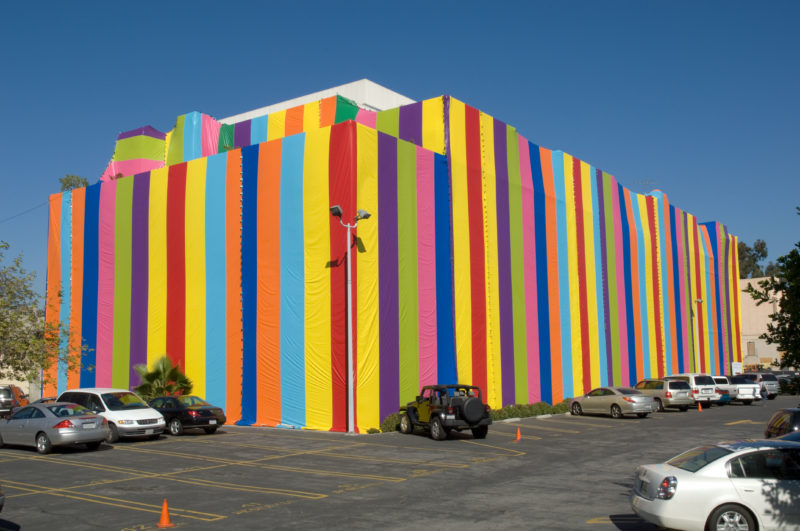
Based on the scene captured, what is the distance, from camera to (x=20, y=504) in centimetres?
1265

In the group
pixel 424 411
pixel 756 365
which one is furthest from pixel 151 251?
pixel 756 365

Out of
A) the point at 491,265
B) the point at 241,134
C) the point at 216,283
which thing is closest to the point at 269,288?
the point at 216,283

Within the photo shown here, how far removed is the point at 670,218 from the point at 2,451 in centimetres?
4565

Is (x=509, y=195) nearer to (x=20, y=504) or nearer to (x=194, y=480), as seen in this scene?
(x=194, y=480)

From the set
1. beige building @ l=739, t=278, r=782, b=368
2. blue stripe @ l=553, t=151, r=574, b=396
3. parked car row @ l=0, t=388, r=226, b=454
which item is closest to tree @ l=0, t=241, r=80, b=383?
parked car row @ l=0, t=388, r=226, b=454

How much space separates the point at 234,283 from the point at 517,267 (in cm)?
1363

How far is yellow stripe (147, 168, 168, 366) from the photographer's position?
32.1 metres

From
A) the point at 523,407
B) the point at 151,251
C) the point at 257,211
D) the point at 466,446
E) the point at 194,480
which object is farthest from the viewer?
the point at 151,251

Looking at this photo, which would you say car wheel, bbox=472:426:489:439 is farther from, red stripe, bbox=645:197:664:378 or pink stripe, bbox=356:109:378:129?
red stripe, bbox=645:197:664:378

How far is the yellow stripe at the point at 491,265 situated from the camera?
30.8 meters

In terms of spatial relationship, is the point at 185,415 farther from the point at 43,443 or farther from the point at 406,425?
the point at 406,425

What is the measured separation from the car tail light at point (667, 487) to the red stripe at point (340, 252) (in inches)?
648

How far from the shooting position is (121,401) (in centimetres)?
2278

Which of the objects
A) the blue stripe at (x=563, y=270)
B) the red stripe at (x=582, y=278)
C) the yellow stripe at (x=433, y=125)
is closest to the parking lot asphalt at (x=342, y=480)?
the blue stripe at (x=563, y=270)
